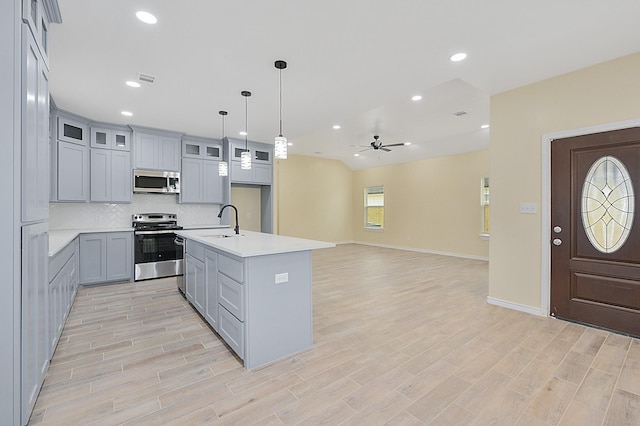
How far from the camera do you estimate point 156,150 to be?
5426mm

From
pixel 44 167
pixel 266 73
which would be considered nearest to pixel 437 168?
pixel 266 73

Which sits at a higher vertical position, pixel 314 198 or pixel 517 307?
pixel 314 198

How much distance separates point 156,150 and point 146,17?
3559 mm

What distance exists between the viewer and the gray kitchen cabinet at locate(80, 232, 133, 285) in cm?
451

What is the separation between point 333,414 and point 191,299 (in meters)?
2.54

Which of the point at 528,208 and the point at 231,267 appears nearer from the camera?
the point at 231,267

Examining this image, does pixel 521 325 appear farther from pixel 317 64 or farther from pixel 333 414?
pixel 317 64

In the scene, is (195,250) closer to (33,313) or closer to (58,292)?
(58,292)

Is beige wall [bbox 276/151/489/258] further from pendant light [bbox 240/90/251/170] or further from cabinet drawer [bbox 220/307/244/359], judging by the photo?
cabinet drawer [bbox 220/307/244/359]

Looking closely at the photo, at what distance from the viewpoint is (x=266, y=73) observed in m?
3.23

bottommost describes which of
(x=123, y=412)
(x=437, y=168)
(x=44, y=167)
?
(x=123, y=412)

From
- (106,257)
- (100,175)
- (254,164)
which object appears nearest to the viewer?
(106,257)

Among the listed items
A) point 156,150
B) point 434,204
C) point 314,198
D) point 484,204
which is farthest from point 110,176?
point 484,204

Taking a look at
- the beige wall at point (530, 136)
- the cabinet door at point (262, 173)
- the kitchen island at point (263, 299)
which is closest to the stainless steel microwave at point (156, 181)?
the cabinet door at point (262, 173)
